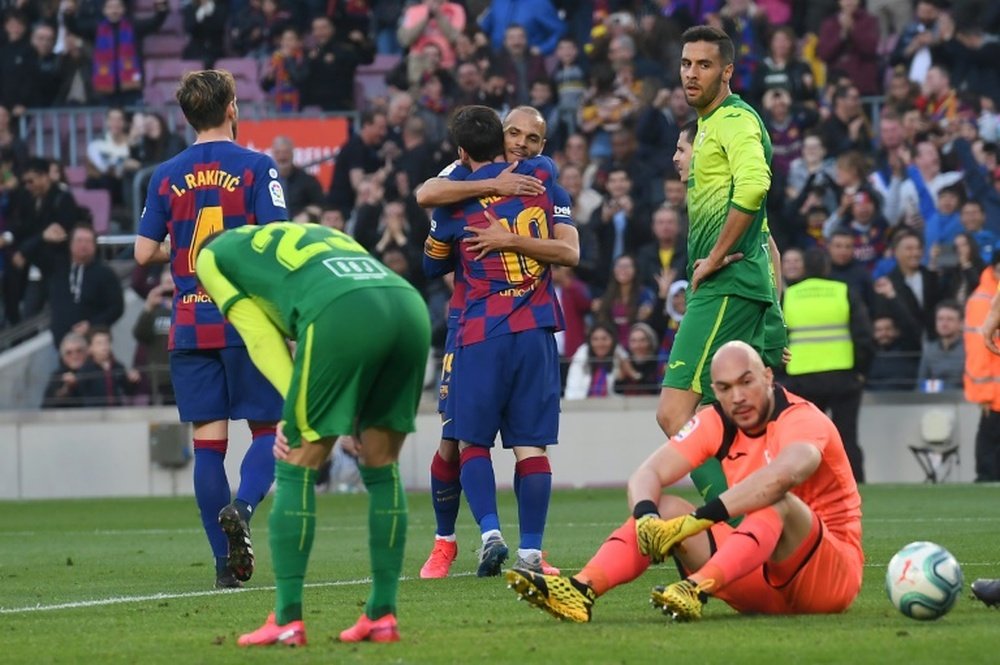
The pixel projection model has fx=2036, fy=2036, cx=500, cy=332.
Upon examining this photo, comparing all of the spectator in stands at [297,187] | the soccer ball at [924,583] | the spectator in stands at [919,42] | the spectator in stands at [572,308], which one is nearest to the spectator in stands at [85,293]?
the spectator in stands at [297,187]

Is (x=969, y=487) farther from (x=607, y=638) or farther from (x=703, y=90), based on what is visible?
(x=607, y=638)

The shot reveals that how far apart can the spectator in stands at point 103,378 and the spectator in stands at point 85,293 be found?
0.47 metres

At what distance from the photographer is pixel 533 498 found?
32.5 ft

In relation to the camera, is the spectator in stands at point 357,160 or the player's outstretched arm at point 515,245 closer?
the player's outstretched arm at point 515,245

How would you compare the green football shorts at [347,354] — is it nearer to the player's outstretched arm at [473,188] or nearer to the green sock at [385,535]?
the green sock at [385,535]

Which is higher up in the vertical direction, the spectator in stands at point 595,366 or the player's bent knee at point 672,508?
the player's bent knee at point 672,508

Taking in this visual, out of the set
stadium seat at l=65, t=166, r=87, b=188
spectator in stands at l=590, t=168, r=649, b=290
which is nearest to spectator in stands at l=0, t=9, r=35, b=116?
stadium seat at l=65, t=166, r=87, b=188

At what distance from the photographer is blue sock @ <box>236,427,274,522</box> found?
966 cm

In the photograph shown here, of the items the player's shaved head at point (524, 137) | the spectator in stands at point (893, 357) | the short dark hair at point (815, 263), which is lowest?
the spectator in stands at point (893, 357)

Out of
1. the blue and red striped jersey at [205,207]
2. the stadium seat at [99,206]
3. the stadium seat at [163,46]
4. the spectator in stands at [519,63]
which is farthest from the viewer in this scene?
the stadium seat at [163,46]

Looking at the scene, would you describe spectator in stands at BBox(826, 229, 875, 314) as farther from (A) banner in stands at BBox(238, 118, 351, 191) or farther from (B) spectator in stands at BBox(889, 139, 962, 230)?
(A) banner in stands at BBox(238, 118, 351, 191)

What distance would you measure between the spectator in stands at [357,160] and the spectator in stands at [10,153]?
3.84 metres

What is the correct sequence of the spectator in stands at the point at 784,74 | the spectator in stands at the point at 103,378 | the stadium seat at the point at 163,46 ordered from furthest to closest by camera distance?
the stadium seat at the point at 163,46 < the spectator in stands at the point at 784,74 < the spectator in stands at the point at 103,378

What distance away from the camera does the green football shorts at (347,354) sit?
6.69m
